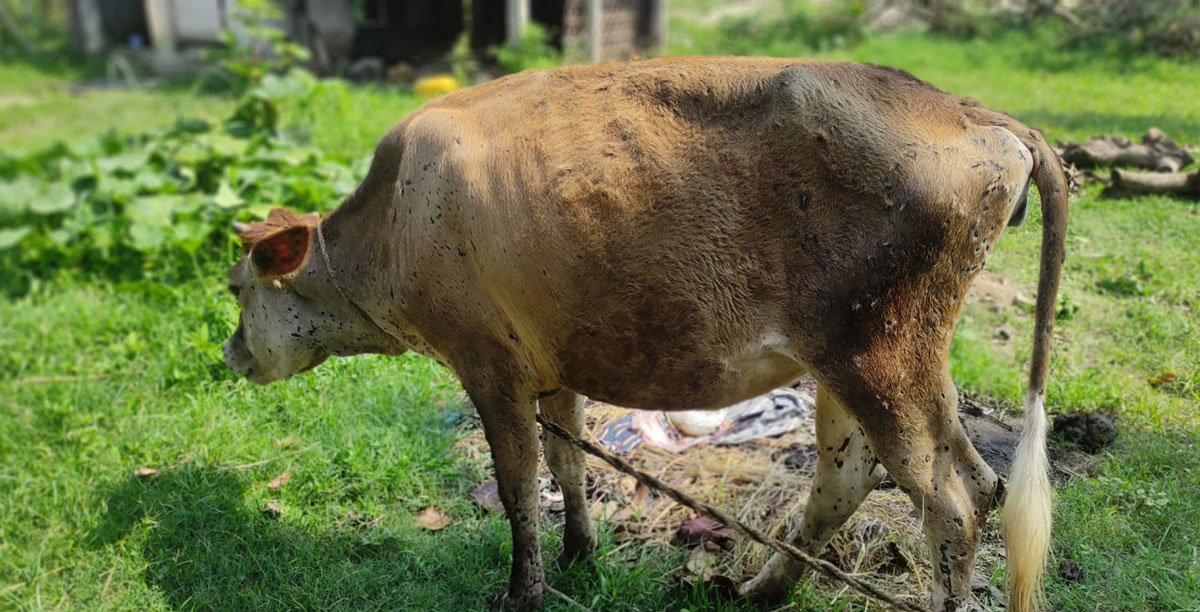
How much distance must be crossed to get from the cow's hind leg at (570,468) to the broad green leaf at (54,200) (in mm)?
5582

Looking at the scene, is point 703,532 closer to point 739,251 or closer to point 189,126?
point 739,251

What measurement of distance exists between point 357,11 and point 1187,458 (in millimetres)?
18430

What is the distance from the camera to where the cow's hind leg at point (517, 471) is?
11.6 ft

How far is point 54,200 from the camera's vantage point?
25.2ft

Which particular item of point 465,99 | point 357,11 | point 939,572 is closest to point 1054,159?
point 939,572

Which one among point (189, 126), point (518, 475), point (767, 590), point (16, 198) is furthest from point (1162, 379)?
point (16, 198)

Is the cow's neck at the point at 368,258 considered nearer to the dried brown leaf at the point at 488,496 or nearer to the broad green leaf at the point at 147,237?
the dried brown leaf at the point at 488,496

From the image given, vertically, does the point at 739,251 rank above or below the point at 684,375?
above

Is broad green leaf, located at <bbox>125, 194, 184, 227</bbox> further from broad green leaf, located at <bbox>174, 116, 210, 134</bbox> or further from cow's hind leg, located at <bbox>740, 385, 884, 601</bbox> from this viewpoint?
cow's hind leg, located at <bbox>740, 385, 884, 601</bbox>

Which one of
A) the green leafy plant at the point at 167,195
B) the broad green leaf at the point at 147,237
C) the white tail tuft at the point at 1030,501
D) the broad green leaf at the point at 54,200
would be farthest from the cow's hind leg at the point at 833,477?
the broad green leaf at the point at 54,200

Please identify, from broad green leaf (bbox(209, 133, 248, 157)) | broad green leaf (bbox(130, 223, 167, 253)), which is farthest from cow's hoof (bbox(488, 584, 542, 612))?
broad green leaf (bbox(209, 133, 248, 157))

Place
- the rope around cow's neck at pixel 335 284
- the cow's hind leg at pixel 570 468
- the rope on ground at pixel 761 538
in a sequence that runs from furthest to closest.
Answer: the cow's hind leg at pixel 570 468 → the rope around cow's neck at pixel 335 284 → the rope on ground at pixel 761 538

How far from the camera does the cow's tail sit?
2951mm

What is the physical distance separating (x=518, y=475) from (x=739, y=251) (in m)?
1.29
